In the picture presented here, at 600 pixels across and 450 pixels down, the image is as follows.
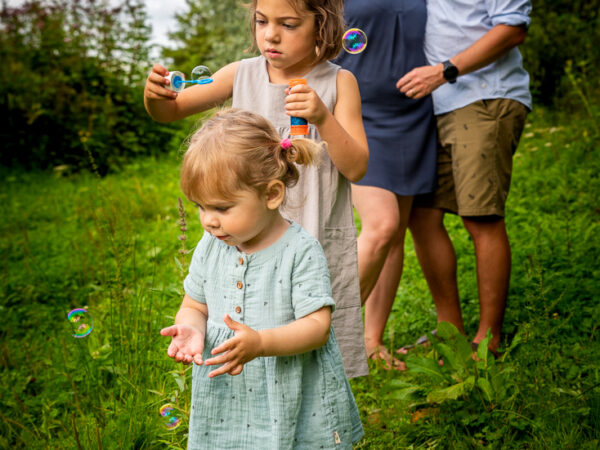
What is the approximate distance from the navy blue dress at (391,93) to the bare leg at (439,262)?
10.6 inches

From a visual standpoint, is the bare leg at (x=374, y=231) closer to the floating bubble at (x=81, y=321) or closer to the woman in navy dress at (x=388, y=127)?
the woman in navy dress at (x=388, y=127)

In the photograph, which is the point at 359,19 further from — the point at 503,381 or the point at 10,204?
the point at 10,204

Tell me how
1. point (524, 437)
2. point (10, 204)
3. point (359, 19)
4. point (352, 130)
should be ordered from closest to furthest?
point (352, 130)
point (524, 437)
point (359, 19)
point (10, 204)

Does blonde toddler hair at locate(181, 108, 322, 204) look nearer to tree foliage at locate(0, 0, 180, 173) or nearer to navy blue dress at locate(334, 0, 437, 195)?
navy blue dress at locate(334, 0, 437, 195)

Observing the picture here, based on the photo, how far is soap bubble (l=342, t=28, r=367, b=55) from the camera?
2328mm

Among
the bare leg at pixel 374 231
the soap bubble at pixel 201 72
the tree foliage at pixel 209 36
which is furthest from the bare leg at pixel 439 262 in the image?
the tree foliage at pixel 209 36

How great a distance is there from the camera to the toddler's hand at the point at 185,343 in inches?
60.8

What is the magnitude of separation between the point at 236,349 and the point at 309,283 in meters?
0.30

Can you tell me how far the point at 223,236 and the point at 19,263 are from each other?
3.67m

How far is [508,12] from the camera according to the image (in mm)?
2895

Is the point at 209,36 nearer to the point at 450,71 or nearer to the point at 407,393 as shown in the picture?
the point at 450,71

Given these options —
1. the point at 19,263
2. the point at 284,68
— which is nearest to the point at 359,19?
the point at 284,68

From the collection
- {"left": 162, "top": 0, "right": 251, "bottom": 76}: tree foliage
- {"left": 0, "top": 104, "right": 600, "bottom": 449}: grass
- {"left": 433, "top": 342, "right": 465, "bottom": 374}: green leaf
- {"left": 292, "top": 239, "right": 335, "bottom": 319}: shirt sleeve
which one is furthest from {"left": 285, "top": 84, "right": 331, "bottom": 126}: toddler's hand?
{"left": 162, "top": 0, "right": 251, "bottom": 76}: tree foliage

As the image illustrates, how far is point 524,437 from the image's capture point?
2246 mm
